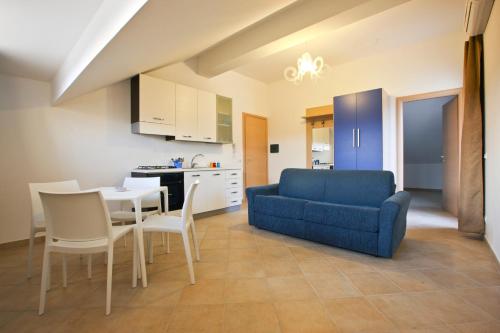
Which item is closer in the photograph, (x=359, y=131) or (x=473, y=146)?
(x=473, y=146)

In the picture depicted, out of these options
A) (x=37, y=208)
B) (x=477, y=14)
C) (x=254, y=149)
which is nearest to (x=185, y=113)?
(x=254, y=149)

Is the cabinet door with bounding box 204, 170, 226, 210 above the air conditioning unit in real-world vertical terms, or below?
below

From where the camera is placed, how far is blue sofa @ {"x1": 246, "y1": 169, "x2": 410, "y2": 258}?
2.30 metres

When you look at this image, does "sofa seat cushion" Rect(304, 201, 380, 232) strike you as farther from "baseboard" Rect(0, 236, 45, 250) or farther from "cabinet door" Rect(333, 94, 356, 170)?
"baseboard" Rect(0, 236, 45, 250)

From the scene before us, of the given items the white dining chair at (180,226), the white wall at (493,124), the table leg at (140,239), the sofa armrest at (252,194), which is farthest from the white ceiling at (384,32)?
the table leg at (140,239)

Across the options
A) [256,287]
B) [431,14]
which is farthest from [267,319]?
[431,14]

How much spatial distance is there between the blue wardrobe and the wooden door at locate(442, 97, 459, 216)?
1.23 m

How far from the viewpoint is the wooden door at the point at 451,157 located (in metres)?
3.95

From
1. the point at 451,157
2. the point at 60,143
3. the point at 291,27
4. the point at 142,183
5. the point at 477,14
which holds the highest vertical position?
the point at 291,27

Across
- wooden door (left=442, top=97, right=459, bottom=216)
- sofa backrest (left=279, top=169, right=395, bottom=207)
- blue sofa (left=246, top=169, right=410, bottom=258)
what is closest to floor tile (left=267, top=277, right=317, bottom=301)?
blue sofa (left=246, top=169, right=410, bottom=258)

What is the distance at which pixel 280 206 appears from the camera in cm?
307

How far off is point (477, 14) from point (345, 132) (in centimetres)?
225

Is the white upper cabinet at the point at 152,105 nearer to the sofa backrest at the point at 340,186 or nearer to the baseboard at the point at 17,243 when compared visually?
the baseboard at the point at 17,243

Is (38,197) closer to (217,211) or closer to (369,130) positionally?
(217,211)
